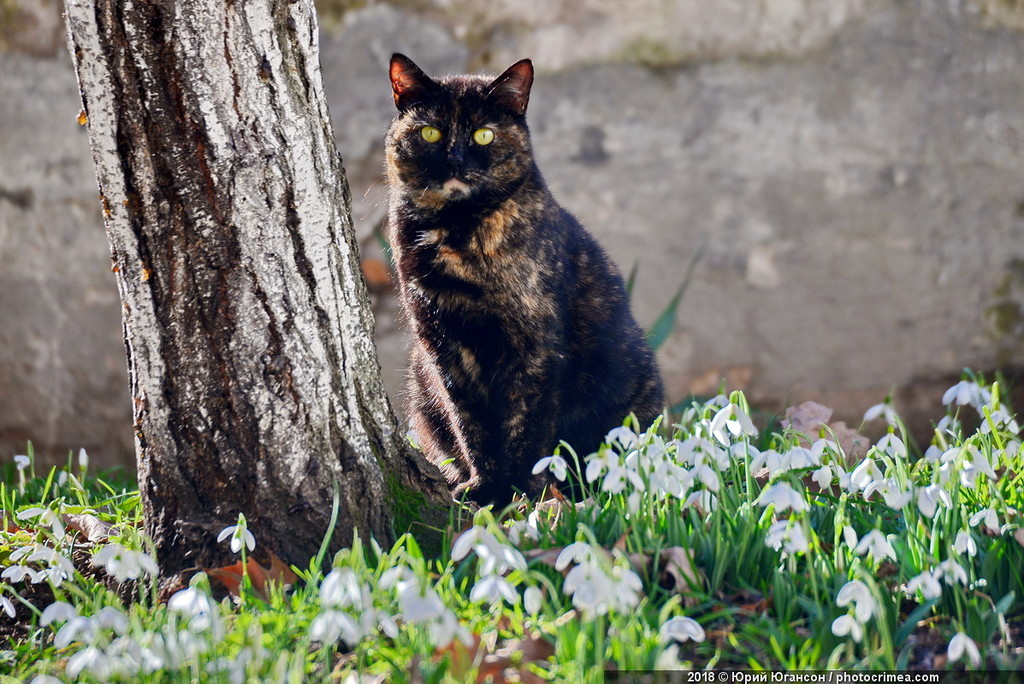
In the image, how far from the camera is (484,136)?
2.78 metres

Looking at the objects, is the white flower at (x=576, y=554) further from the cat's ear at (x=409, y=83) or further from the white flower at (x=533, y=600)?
the cat's ear at (x=409, y=83)

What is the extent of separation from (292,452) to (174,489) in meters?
0.29

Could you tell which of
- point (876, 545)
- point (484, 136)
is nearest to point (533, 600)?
point (876, 545)

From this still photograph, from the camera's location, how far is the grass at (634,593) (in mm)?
1534

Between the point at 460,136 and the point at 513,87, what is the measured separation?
0.23m

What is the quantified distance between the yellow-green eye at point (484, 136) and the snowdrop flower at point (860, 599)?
1729mm

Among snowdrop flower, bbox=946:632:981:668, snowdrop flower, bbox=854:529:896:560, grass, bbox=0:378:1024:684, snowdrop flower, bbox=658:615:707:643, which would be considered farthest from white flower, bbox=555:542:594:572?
snowdrop flower, bbox=946:632:981:668

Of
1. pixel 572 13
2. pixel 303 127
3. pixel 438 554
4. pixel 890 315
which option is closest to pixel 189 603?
pixel 438 554

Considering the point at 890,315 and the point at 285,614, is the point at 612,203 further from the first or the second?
the point at 285,614

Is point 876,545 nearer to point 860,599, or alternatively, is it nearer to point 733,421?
point 860,599

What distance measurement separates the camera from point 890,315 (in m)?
4.38

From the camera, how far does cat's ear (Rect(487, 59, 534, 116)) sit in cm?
277

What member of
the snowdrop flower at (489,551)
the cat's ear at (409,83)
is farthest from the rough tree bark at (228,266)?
the cat's ear at (409,83)

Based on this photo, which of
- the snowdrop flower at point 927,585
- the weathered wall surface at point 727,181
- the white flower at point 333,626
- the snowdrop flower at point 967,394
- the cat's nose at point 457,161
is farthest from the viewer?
the weathered wall surface at point 727,181
